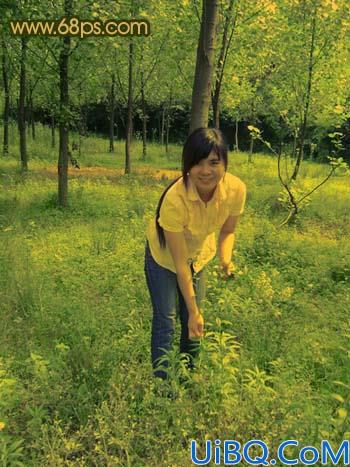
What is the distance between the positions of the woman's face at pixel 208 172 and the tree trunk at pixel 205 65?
1.28 metres

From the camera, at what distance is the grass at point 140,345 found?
2412 millimetres

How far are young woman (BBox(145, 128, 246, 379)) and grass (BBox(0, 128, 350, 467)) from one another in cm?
27

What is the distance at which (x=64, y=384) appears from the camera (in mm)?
2973

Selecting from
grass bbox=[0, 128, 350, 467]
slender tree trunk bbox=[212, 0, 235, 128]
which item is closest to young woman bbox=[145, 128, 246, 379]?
A: grass bbox=[0, 128, 350, 467]

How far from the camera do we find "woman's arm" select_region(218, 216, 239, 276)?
3.03 metres

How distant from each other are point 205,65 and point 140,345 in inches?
91.8

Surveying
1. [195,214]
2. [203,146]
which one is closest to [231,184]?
[195,214]

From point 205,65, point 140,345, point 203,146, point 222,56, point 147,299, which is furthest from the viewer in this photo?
point 222,56

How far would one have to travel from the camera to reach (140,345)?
349cm

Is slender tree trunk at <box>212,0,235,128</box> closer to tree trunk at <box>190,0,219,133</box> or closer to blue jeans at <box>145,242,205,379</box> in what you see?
tree trunk at <box>190,0,219,133</box>

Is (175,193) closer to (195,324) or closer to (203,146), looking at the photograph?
(203,146)

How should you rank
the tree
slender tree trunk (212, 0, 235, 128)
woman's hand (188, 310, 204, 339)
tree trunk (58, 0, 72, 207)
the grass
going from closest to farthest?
1. the grass
2. woman's hand (188, 310, 204, 339)
3. the tree
4. tree trunk (58, 0, 72, 207)
5. slender tree trunk (212, 0, 235, 128)

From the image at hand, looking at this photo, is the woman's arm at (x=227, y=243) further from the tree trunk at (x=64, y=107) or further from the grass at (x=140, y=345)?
the tree trunk at (x=64, y=107)

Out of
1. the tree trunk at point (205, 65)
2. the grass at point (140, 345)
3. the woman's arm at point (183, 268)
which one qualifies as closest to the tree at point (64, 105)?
the grass at point (140, 345)
